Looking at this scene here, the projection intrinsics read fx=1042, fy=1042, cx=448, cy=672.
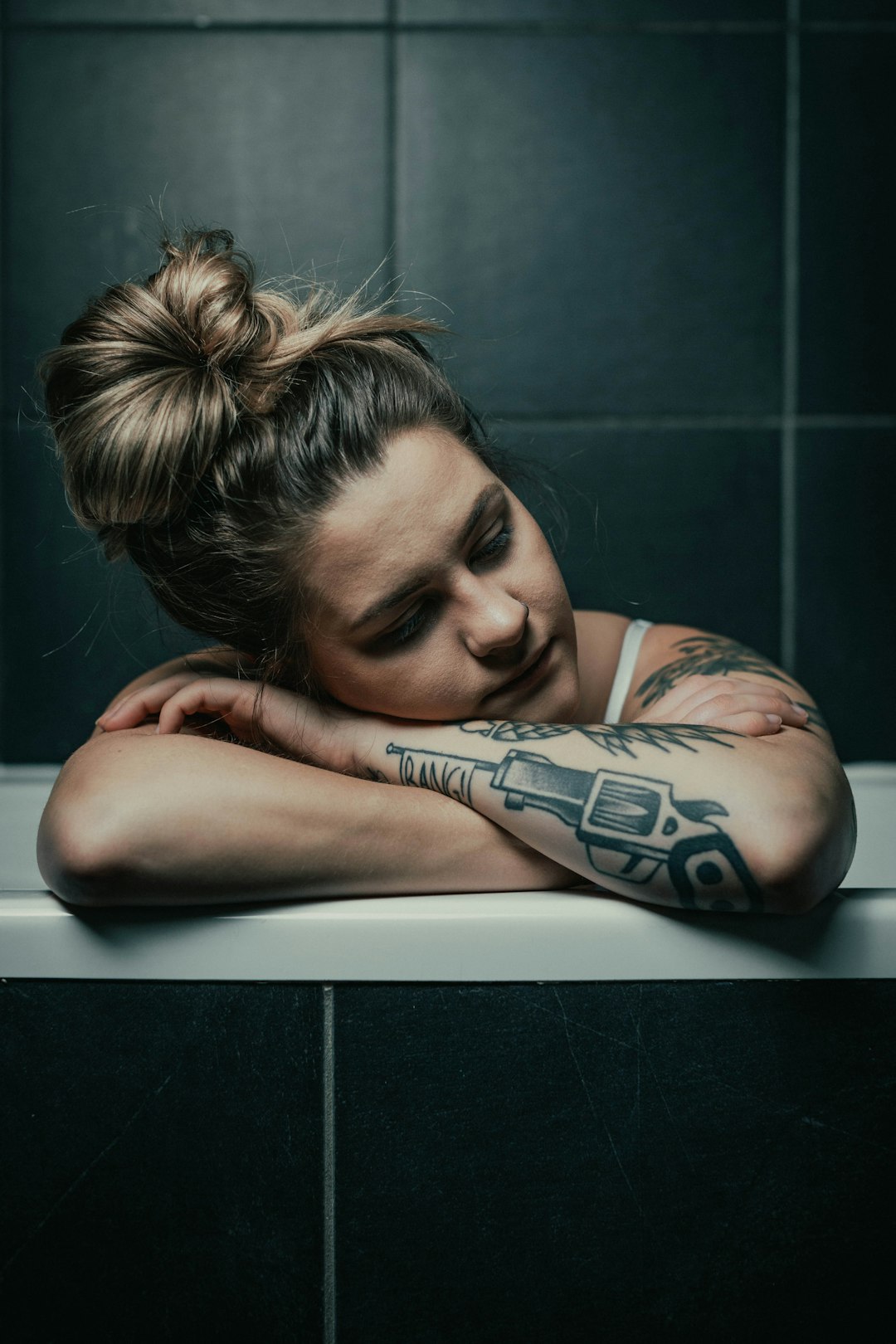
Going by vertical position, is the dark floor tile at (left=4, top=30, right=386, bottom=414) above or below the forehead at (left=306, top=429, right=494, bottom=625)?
above

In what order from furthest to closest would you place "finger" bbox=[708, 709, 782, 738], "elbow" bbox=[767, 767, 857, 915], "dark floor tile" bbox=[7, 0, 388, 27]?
"dark floor tile" bbox=[7, 0, 388, 27] < "finger" bbox=[708, 709, 782, 738] < "elbow" bbox=[767, 767, 857, 915]

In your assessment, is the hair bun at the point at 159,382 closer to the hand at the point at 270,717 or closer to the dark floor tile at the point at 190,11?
the hand at the point at 270,717

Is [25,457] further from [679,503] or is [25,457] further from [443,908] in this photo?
[443,908]

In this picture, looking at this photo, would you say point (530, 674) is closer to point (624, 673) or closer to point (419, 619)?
point (419, 619)

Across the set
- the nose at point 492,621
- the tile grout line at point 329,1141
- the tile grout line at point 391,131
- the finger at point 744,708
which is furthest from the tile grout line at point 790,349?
the tile grout line at point 329,1141

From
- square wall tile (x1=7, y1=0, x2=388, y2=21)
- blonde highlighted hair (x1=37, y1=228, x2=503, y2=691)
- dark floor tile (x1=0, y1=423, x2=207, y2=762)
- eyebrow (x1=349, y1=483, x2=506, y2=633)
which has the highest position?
square wall tile (x1=7, y1=0, x2=388, y2=21)

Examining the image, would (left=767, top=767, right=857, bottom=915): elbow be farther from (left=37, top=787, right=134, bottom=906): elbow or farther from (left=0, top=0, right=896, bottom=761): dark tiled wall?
(left=0, top=0, right=896, bottom=761): dark tiled wall

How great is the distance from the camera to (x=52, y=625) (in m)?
1.82

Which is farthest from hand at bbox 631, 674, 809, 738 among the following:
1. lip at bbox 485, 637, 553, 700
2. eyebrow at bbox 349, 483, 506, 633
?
eyebrow at bbox 349, 483, 506, 633

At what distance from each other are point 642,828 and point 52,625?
1395 mm

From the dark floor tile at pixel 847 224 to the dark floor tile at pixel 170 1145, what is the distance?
4.86ft

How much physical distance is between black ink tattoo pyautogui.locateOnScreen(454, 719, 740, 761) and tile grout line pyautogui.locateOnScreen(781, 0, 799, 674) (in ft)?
3.63

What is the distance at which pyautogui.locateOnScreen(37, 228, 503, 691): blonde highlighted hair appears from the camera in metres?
0.84

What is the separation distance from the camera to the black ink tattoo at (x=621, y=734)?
29.5 inches
